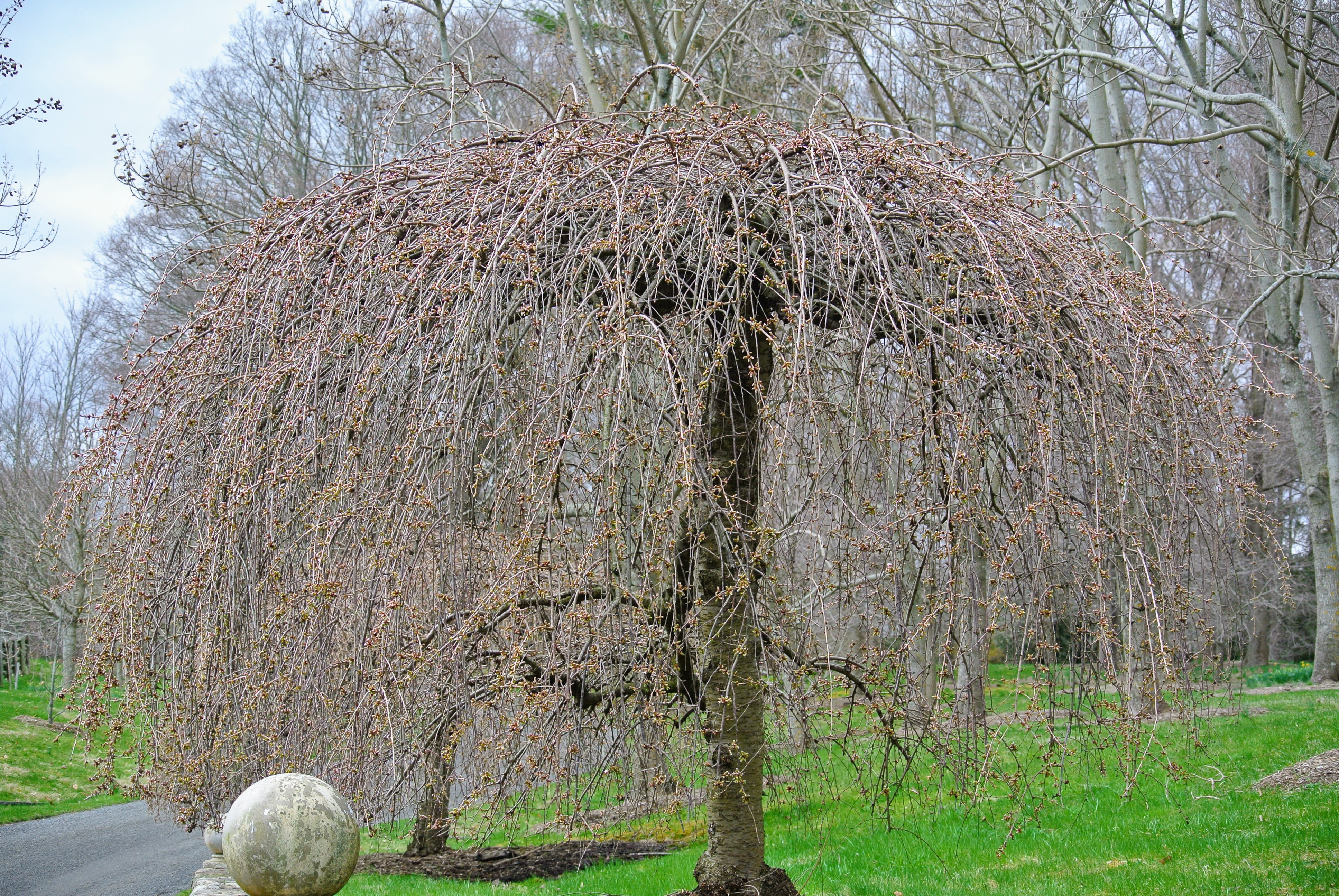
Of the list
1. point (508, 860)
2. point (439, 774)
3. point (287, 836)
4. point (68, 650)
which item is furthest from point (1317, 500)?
point (68, 650)

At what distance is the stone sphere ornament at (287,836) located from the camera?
2.79m

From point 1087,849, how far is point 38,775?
13.7m

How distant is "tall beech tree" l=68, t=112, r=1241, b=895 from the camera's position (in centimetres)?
254

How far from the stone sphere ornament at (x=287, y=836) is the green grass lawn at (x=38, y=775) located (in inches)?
405

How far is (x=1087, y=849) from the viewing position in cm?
497

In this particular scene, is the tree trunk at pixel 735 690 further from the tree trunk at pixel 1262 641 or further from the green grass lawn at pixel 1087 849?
the tree trunk at pixel 1262 641

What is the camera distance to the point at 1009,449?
2.91m

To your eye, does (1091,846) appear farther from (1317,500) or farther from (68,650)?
(68,650)

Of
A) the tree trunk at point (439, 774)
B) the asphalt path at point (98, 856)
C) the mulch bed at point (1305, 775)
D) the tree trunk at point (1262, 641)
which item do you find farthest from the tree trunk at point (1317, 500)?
the asphalt path at point (98, 856)

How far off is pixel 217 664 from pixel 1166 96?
8.84m

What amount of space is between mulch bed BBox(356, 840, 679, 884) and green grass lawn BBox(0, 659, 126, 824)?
604cm

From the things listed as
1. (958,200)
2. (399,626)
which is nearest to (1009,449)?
(958,200)

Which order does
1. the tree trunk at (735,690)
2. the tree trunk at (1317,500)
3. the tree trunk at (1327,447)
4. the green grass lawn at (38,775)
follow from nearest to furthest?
the tree trunk at (735,690), the tree trunk at (1327,447), the tree trunk at (1317,500), the green grass lawn at (38,775)

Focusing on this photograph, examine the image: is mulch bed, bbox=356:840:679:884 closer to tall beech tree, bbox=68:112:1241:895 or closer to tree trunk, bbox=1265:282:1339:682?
tall beech tree, bbox=68:112:1241:895
